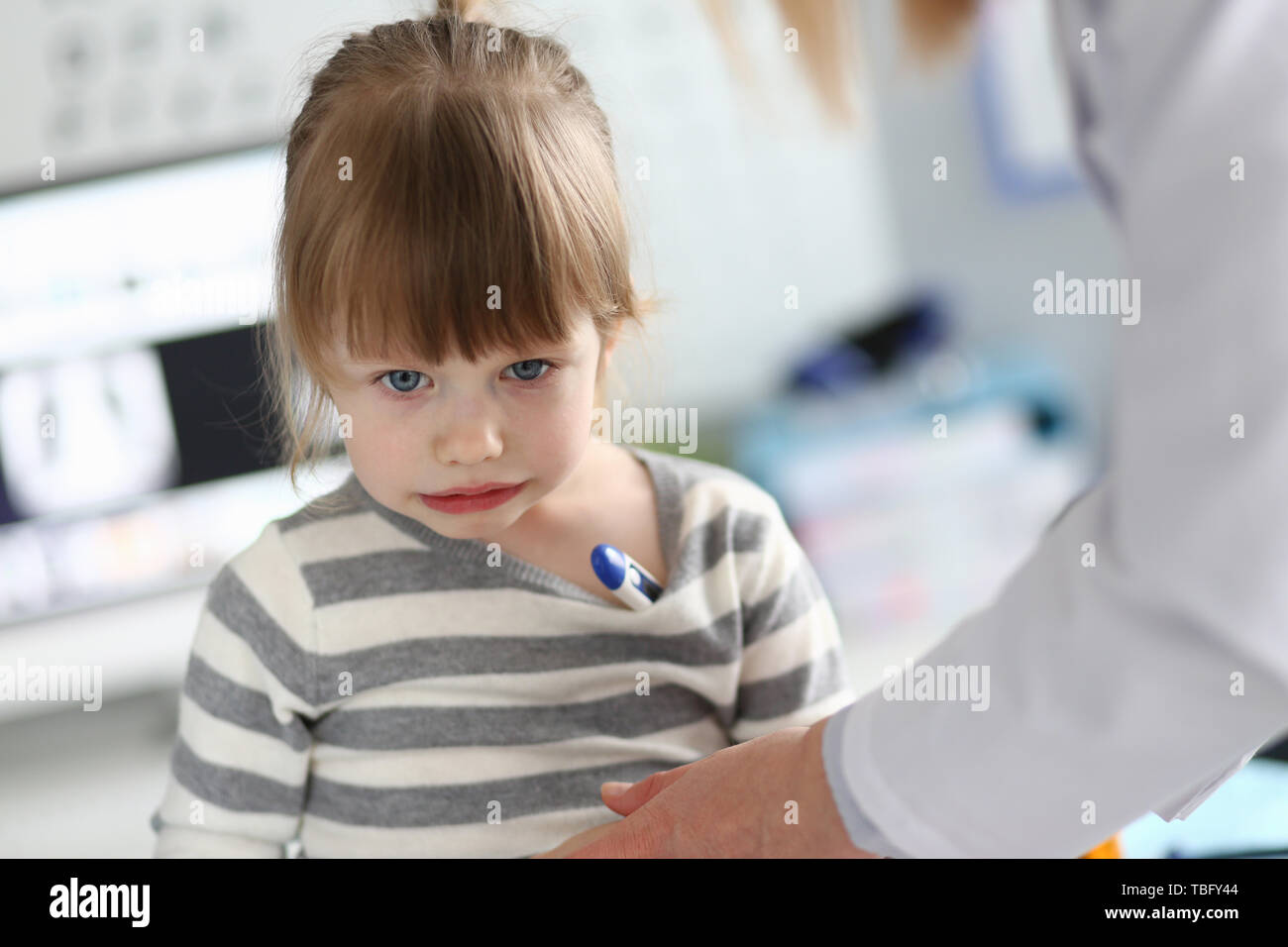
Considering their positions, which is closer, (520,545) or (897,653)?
(520,545)

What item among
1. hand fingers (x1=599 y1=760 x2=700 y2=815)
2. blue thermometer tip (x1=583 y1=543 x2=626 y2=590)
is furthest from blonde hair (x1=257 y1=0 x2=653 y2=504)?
hand fingers (x1=599 y1=760 x2=700 y2=815)

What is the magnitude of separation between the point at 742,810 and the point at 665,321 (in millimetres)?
730

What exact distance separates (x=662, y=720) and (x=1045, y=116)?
1.43 meters

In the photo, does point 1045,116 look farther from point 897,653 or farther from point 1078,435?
point 897,653

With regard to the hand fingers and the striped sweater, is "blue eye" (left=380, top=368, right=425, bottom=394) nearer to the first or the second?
the striped sweater

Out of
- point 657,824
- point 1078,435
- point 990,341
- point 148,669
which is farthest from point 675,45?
point 657,824

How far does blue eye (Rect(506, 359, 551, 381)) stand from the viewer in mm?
579

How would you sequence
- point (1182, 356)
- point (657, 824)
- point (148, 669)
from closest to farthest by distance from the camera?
point (1182, 356) < point (657, 824) < point (148, 669)

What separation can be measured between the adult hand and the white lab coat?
0.9 inches

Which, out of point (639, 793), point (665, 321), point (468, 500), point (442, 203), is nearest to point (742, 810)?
point (639, 793)

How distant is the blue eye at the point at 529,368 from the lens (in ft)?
1.90

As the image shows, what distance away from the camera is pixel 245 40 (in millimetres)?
1323

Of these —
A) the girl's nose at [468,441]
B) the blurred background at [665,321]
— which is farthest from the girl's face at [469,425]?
the blurred background at [665,321]

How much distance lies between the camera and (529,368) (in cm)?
58
